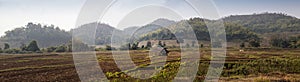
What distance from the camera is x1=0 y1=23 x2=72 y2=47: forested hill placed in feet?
389

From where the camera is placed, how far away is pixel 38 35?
128 meters

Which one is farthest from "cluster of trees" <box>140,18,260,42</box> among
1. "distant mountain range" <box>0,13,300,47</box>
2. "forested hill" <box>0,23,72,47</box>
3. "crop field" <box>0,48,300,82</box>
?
"crop field" <box>0,48,300,82</box>

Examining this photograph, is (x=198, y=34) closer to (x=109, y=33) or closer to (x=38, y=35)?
(x=109, y=33)

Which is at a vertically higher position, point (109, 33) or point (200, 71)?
point (109, 33)

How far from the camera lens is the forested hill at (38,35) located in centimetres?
11854

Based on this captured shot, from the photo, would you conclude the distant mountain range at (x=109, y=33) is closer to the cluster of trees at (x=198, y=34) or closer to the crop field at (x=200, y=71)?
the cluster of trees at (x=198, y=34)

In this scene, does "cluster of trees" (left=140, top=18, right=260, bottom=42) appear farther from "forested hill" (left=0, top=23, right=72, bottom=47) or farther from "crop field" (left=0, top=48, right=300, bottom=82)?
"crop field" (left=0, top=48, right=300, bottom=82)

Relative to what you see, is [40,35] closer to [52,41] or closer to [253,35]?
[52,41]

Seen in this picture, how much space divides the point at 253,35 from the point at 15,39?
87.8 m

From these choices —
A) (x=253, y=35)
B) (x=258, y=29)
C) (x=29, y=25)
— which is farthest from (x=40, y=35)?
(x=258, y=29)

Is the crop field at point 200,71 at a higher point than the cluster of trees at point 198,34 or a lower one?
lower

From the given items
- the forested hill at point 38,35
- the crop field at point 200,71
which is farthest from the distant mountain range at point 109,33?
the crop field at point 200,71

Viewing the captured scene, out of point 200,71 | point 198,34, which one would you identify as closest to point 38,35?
point 198,34

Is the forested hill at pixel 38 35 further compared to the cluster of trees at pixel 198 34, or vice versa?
the forested hill at pixel 38 35
